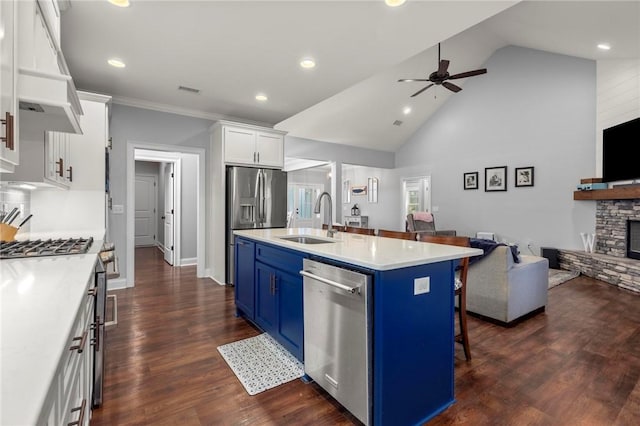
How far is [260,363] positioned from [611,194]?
5.79 meters

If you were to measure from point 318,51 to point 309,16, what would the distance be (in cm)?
54

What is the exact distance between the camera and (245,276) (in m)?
3.02

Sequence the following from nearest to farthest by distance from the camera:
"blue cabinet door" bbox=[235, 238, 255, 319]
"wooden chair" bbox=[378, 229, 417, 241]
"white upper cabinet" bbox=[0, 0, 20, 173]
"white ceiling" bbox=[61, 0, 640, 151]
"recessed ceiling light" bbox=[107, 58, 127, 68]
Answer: "white upper cabinet" bbox=[0, 0, 20, 173]
"white ceiling" bbox=[61, 0, 640, 151]
"wooden chair" bbox=[378, 229, 417, 241]
"blue cabinet door" bbox=[235, 238, 255, 319]
"recessed ceiling light" bbox=[107, 58, 127, 68]

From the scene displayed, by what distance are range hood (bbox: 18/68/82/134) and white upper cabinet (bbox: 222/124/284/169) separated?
276 centimetres

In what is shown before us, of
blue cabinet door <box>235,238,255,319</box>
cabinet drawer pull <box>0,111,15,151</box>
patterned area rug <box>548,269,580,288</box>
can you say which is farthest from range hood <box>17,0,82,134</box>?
patterned area rug <box>548,269,580,288</box>

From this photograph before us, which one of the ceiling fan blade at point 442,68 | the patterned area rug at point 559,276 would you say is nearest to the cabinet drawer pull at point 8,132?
the ceiling fan blade at point 442,68

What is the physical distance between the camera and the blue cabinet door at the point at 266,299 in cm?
246

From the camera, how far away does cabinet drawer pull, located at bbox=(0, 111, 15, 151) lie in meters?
1.12

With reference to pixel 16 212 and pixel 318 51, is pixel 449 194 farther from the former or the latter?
pixel 16 212

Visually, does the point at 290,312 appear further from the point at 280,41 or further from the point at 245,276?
the point at 280,41

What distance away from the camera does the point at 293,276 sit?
218 cm

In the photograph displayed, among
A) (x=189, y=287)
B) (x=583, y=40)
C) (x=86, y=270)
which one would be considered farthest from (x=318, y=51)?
(x=583, y=40)

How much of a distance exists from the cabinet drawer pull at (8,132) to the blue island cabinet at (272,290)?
148 cm

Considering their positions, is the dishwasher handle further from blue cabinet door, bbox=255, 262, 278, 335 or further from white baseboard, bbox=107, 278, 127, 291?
white baseboard, bbox=107, 278, 127, 291
